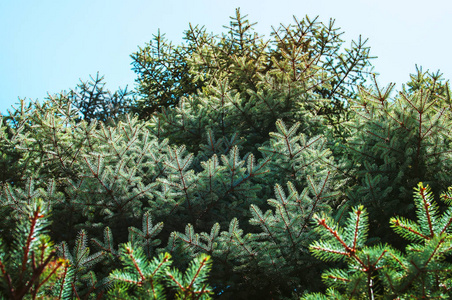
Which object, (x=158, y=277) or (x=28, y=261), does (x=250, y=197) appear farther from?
(x=28, y=261)

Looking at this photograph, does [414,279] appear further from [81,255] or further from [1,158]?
[1,158]

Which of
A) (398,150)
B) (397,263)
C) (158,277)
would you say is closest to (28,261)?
(158,277)

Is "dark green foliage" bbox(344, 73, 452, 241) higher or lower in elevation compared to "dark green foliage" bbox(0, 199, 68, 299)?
higher

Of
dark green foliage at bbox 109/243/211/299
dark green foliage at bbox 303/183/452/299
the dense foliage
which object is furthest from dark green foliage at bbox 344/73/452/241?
dark green foliage at bbox 109/243/211/299

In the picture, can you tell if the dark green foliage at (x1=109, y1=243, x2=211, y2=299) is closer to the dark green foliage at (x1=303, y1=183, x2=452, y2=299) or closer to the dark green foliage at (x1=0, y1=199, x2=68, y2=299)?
the dark green foliage at (x1=0, y1=199, x2=68, y2=299)

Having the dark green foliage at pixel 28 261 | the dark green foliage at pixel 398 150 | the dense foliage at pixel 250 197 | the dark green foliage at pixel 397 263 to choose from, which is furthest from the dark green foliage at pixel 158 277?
the dark green foliage at pixel 398 150

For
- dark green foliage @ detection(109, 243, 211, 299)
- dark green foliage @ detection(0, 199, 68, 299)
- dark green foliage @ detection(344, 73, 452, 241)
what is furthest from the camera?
dark green foliage @ detection(344, 73, 452, 241)

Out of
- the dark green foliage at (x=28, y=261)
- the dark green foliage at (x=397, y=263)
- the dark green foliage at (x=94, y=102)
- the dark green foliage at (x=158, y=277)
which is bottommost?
the dark green foliage at (x=397, y=263)

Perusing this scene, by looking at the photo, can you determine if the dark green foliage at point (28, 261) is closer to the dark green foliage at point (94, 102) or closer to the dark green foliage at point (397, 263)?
the dark green foliage at point (397, 263)

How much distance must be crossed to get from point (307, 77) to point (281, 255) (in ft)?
8.69

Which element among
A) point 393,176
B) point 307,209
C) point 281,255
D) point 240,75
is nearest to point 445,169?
point 393,176

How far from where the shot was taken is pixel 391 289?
196 centimetres

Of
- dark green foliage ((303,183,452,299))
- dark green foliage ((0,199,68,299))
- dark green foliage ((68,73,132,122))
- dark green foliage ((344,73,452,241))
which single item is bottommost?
dark green foliage ((303,183,452,299))

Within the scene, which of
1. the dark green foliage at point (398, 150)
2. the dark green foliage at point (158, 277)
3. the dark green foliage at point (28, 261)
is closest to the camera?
the dark green foliage at point (28, 261)
